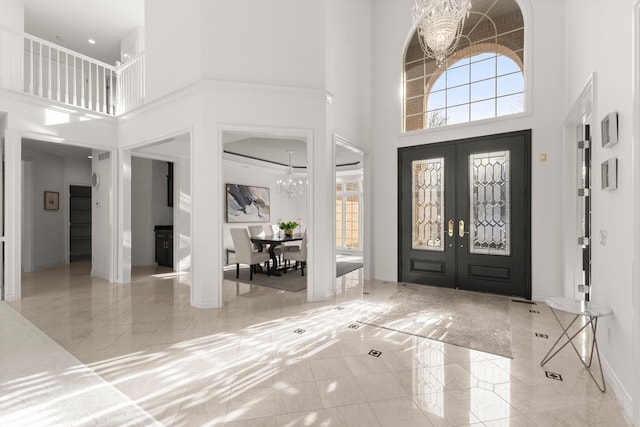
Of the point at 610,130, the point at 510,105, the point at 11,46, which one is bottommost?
the point at 610,130

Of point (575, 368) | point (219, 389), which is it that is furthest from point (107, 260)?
point (575, 368)

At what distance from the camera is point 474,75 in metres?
5.24

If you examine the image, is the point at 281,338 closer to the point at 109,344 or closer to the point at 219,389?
the point at 219,389

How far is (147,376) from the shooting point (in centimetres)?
251

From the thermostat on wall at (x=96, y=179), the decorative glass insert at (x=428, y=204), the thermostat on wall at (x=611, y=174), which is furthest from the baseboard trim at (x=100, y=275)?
the thermostat on wall at (x=611, y=174)

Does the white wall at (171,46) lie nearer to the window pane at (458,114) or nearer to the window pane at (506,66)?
the window pane at (458,114)

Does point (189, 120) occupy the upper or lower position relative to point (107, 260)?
upper

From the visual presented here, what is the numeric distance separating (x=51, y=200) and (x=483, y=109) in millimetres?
9297

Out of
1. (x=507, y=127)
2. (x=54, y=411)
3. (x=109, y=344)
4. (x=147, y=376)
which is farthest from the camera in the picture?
(x=507, y=127)

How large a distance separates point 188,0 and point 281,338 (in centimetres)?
446

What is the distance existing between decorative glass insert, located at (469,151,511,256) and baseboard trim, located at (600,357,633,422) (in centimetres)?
251

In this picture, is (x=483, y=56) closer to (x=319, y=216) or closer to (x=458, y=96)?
(x=458, y=96)

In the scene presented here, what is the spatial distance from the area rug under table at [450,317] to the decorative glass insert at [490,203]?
787mm

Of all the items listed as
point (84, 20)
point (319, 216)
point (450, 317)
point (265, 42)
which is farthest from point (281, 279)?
point (84, 20)
